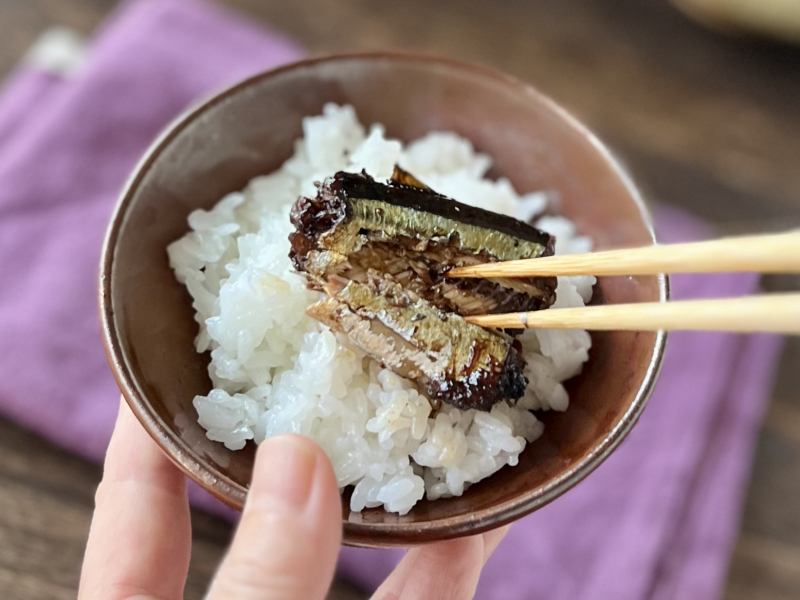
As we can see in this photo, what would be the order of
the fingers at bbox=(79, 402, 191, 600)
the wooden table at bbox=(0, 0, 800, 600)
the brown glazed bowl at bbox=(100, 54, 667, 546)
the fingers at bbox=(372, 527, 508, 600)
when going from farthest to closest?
the wooden table at bbox=(0, 0, 800, 600) < the fingers at bbox=(372, 527, 508, 600) < the fingers at bbox=(79, 402, 191, 600) < the brown glazed bowl at bbox=(100, 54, 667, 546)

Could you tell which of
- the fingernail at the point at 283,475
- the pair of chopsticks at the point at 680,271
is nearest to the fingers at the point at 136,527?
the fingernail at the point at 283,475

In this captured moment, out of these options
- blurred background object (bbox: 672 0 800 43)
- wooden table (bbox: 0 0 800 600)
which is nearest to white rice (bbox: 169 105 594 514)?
wooden table (bbox: 0 0 800 600)

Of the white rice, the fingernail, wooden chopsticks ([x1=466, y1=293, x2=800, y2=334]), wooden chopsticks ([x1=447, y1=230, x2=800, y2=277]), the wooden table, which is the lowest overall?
the fingernail

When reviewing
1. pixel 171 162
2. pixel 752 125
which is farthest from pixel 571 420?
pixel 752 125

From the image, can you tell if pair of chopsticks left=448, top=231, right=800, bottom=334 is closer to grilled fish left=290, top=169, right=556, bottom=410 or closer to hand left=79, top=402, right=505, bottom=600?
grilled fish left=290, top=169, right=556, bottom=410

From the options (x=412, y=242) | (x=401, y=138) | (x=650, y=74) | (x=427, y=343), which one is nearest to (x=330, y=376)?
(x=427, y=343)

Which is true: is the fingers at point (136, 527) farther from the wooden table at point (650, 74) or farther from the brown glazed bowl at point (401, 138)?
the wooden table at point (650, 74)

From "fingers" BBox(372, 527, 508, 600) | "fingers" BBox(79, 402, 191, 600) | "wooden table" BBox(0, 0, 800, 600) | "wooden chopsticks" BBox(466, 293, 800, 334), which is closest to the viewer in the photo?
"wooden chopsticks" BBox(466, 293, 800, 334)
